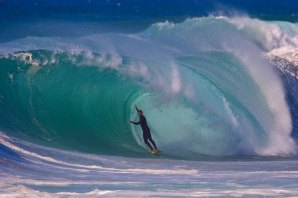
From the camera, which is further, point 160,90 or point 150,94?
point 150,94

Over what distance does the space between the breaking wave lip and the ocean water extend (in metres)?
0.02

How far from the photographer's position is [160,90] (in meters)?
11.5

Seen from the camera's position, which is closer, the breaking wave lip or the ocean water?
the ocean water

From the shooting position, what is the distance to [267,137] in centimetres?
1082

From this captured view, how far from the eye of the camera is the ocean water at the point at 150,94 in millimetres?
7602

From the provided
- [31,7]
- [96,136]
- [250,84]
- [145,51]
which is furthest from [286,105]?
[31,7]

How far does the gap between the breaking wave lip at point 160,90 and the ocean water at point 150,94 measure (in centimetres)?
2

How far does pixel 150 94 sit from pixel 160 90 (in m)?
0.22

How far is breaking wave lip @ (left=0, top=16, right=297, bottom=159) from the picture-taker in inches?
410

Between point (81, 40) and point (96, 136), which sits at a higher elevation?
point (81, 40)

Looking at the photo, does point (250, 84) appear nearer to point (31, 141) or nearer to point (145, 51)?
point (145, 51)

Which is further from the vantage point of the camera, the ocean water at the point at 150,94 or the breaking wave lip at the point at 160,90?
the breaking wave lip at the point at 160,90

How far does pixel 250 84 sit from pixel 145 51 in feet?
7.02

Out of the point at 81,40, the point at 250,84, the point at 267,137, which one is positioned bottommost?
the point at 267,137
